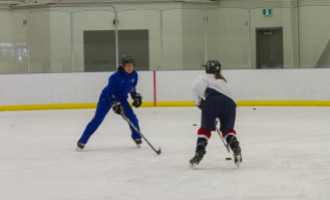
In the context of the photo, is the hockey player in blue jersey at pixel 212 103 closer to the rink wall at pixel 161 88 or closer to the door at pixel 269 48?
the rink wall at pixel 161 88

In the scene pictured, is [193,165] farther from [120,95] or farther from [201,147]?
[120,95]

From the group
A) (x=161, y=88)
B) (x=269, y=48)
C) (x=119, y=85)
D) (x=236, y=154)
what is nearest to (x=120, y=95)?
(x=119, y=85)

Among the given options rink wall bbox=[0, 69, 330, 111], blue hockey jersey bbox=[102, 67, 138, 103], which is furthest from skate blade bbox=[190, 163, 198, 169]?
rink wall bbox=[0, 69, 330, 111]

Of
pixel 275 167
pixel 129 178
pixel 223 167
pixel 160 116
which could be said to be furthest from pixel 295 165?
pixel 160 116

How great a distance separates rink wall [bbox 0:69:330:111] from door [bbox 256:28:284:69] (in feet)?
1.83

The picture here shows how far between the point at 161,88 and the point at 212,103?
7.88m

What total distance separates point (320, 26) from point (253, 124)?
16.9ft

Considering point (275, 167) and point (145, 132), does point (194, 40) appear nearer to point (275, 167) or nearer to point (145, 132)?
point (145, 132)

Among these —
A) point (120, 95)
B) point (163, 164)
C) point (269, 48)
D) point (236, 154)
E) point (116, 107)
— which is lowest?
point (163, 164)

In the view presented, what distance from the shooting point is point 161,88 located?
12.8 metres

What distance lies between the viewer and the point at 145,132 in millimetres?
8047

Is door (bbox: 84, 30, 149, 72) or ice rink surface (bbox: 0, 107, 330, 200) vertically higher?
door (bbox: 84, 30, 149, 72)

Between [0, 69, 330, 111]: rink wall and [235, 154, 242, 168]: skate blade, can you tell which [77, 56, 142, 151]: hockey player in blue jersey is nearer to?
[235, 154, 242, 168]: skate blade

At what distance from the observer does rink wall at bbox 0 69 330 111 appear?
12391 mm
